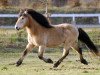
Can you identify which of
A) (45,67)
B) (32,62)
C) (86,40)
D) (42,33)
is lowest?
(32,62)

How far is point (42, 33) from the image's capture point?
1384cm

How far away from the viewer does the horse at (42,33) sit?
1356cm

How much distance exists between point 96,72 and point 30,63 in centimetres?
307

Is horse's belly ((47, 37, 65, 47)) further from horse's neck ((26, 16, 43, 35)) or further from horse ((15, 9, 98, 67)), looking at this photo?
horse's neck ((26, 16, 43, 35))

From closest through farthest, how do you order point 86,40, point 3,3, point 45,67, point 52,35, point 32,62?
point 45,67
point 52,35
point 32,62
point 86,40
point 3,3

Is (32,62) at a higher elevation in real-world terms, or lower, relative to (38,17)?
lower

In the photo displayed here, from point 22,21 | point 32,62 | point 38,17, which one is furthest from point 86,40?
point 22,21

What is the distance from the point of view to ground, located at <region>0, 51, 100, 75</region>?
12.0m

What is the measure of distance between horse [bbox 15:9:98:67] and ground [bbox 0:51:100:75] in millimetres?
305

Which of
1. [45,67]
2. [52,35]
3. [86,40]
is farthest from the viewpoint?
[86,40]

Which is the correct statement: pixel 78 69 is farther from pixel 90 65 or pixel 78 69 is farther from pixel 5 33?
pixel 5 33

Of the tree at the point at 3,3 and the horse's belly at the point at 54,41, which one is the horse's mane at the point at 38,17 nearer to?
the horse's belly at the point at 54,41

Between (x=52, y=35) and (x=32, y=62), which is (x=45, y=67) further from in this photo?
(x=32, y=62)

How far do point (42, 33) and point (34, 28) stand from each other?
0.89 ft
